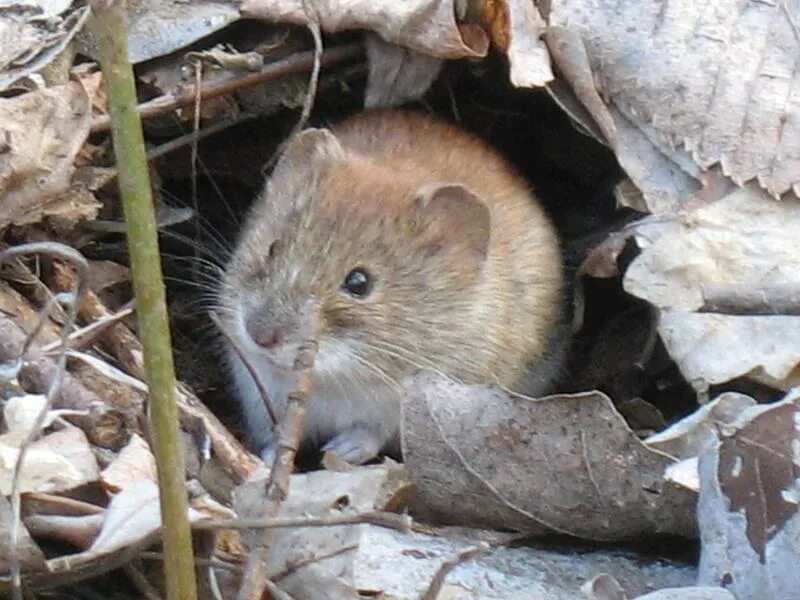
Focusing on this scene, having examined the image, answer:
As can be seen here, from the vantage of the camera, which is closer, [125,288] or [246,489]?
[246,489]

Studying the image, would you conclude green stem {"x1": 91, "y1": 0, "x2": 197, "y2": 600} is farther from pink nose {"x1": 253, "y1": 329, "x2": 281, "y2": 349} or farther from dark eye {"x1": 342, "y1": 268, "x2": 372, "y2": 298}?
dark eye {"x1": 342, "y1": 268, "x2": 372, "y2": 298}

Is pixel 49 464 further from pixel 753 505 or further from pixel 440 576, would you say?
pixel 753 505

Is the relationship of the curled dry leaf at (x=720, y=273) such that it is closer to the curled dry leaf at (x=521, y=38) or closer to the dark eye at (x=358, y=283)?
the curled dry leaf at (x=521, y=38)

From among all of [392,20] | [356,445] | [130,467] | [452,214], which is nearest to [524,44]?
[392,20]

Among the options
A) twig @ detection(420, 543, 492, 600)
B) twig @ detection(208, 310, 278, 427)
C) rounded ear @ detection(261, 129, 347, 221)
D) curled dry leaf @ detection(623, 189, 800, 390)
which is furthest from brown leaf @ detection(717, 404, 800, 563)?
rounded ear @ detection(261, 129, 347, 221)

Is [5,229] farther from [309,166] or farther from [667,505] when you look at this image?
[667,505]

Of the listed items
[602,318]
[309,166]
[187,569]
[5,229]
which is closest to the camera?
[187,569]

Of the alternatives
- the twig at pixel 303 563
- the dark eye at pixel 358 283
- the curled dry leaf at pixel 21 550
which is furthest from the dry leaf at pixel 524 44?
the curled dry leaf at pixel 21 550

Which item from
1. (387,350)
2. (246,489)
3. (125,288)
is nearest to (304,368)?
(246,489)
